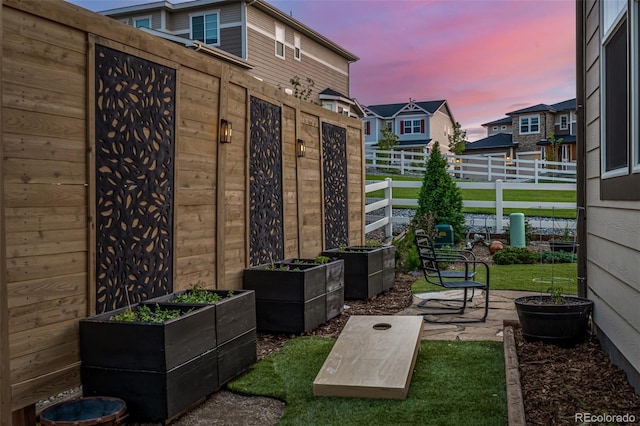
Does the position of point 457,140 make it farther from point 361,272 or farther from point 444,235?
point 361,272

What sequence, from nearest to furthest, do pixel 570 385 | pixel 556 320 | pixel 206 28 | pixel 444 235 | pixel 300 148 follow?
1. pixel 570 385
2. pixel 556 320
3. pixel 300 148
4. pixel 444 235
5. pixel 206 28

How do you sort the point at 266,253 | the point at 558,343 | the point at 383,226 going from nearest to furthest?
the point at 558,343, the point at 266,253, the point at 383,226

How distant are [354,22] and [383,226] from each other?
4861 millimetres

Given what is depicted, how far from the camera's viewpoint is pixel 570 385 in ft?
11.7

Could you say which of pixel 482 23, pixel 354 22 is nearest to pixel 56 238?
pixel 482 23

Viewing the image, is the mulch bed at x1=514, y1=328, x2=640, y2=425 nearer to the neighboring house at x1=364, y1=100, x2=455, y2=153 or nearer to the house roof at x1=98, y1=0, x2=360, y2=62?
the house roof at x1=98, y1=0, x2=360, y2=62

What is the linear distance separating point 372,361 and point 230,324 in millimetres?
1044

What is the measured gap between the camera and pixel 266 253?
21.0ft

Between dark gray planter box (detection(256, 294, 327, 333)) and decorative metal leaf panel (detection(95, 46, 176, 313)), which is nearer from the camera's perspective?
decorative metal leaf panel (detection(95, 46, 176, 313))

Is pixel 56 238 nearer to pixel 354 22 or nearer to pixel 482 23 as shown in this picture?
pixel 482 23

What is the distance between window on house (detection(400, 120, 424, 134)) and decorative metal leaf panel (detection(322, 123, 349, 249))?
27.4 meters

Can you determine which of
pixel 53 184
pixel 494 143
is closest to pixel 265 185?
pixel 53 184

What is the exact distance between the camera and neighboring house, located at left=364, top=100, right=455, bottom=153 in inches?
1390

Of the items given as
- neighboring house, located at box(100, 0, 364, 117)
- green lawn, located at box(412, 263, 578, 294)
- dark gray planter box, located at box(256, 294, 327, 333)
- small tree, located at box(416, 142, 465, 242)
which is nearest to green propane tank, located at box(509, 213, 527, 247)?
small tree, located at box(416, 142, 465, 242)
